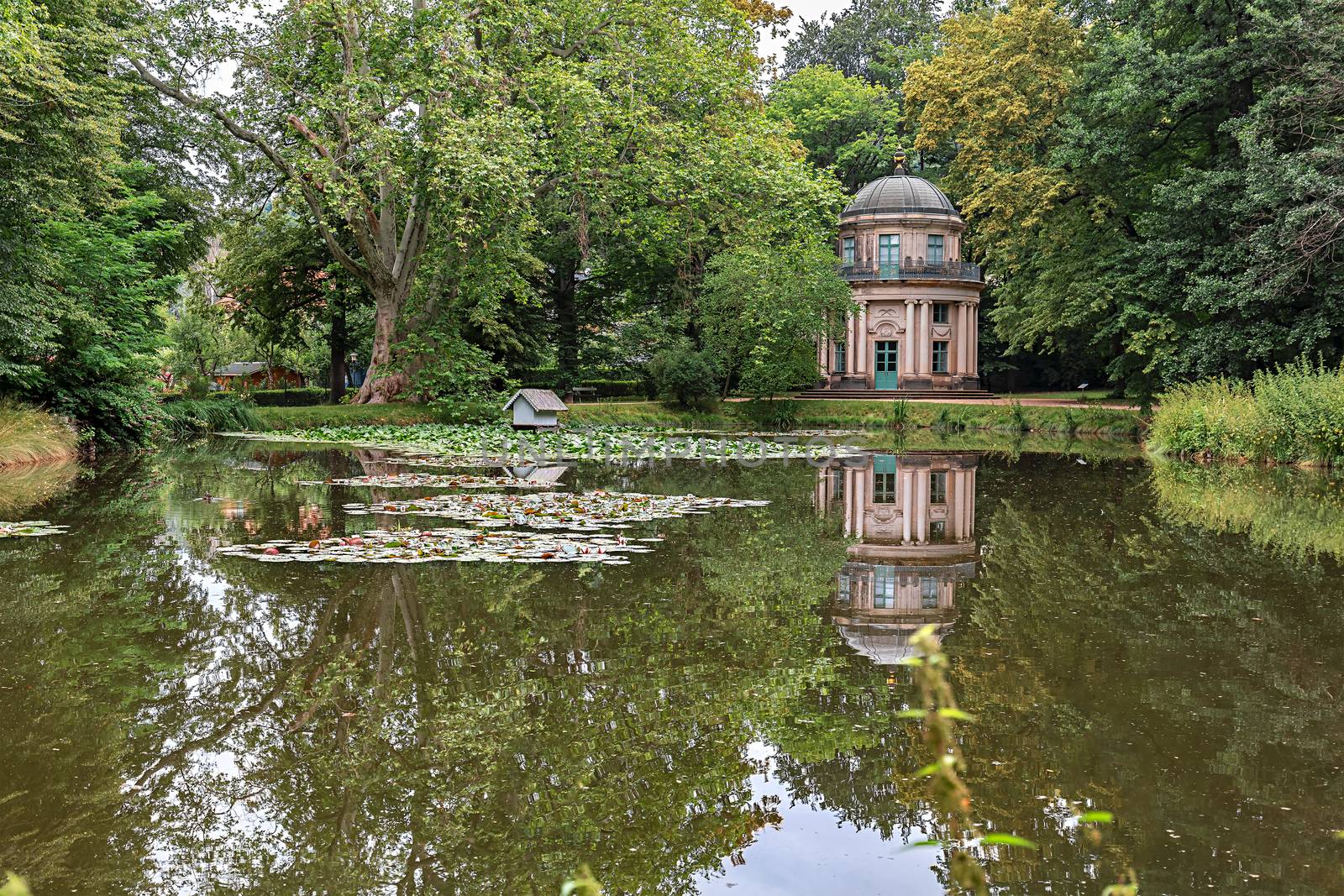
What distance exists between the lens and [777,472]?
660 inches

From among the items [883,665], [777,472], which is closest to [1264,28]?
[777,472]

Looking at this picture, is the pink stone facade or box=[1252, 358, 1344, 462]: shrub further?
the pink stone facade

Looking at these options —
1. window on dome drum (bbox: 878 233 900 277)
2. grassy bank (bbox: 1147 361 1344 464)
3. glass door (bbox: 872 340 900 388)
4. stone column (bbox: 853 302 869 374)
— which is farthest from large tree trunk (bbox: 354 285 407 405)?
window on dome drum (bbox: 878 233 900 277)

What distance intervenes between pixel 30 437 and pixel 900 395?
32322 mm

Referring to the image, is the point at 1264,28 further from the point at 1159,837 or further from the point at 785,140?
the point at 1159,837

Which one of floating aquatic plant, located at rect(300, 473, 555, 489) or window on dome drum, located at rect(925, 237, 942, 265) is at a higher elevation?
window on dome drum, located at rect(925, 237, 942, 265)

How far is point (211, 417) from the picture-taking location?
24609 mm

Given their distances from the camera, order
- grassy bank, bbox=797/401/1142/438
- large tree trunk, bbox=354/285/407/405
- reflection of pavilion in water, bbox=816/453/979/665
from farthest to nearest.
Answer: grassy bank, bbox=797/401/1142/438, large tree trunk, bbox=354/285/407/405, reflection of pavilion in water, bbox=816/453/979/665

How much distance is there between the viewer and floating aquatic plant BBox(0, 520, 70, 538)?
8883 millimetres

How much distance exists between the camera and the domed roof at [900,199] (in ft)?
143

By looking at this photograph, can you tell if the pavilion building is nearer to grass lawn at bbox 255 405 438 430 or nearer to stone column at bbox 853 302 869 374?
stone column at bbox 853 302 869 374

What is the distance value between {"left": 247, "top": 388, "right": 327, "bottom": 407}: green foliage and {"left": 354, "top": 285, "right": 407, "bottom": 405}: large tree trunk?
592 inches

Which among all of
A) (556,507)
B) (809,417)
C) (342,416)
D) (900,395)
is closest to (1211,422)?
(556,507)

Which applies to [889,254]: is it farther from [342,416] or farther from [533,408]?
[342,416]
